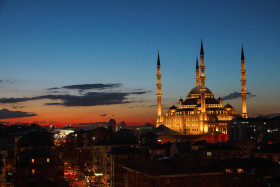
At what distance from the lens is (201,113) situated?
95.7 metres

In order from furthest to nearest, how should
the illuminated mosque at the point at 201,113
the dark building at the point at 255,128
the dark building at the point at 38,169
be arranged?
the illuminated mosque at the point at 201,113 → the dark building at the point at 255,128 → the dark building at the point at 38,169

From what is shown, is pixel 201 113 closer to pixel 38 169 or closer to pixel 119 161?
pixel 119 161

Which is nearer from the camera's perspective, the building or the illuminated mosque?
the building

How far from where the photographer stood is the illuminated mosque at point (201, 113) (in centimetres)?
9506

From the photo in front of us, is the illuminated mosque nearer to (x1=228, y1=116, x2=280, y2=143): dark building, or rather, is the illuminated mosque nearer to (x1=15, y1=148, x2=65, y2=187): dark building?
(x1=228, y1=116, x2=280, y2=143): dark building

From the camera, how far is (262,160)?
36.1m

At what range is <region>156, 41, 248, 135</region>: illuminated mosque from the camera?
95.1 m

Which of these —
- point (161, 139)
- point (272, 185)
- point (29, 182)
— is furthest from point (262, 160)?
point (161, 139)

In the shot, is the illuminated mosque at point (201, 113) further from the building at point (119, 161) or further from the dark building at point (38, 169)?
the dark building at point (38, 169)

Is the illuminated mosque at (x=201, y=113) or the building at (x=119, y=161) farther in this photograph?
the illuminated mosque at (x=201, y=113)

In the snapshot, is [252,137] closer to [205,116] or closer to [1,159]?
[205,116]

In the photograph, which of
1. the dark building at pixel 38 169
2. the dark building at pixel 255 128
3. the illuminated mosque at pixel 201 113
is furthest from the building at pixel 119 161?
the illuminated mosque at pixel 201 113

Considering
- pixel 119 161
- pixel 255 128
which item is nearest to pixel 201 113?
pixel 255 128

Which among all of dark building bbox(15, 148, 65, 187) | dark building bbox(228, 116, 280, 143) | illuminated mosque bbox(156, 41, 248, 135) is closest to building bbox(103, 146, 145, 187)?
dark building bbox(15, 148, 65, 187)
